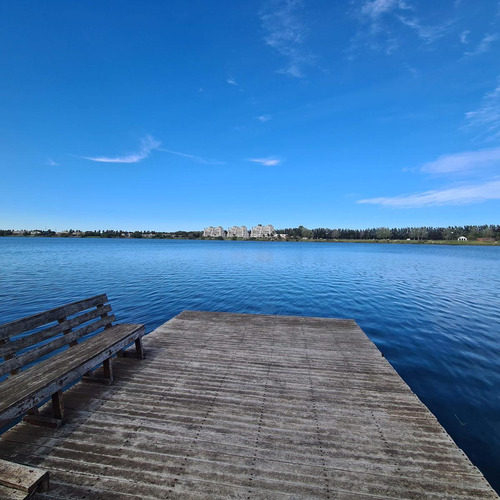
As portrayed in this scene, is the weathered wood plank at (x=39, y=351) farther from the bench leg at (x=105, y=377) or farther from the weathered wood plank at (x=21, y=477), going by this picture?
the weathered wood plank at (x=21, y=477)

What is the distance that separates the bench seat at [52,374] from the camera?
3135mm

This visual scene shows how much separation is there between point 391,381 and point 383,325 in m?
8.15

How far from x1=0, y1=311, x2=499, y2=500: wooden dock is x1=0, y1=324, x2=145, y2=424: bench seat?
2.26 ft

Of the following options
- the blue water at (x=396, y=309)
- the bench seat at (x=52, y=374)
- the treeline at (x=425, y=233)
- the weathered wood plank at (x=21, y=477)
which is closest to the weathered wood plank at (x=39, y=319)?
the bench seat at (x=52, y=374)

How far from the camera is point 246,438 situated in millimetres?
3617

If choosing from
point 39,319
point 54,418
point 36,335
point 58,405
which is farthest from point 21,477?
point 39,319

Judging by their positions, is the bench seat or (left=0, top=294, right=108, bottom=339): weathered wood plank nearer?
the bench seat

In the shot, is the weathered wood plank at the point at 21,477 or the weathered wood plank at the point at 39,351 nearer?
the weathered wood plank at the point at 21,477

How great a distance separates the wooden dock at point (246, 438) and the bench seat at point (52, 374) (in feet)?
2.26

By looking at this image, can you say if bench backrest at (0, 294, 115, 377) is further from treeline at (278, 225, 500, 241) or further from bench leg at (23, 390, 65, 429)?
treeline at (278, 225, 500, 241)

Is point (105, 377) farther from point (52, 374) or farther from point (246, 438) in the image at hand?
point (246, 438)

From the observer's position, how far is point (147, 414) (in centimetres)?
407

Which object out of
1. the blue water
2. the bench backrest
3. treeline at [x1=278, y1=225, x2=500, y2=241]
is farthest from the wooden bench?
treeline at [x1=278, y1=225, x2=500, y2=241]

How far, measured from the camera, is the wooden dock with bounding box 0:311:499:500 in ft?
9.64
